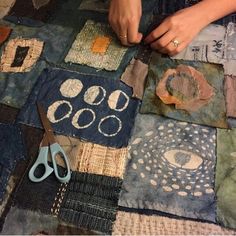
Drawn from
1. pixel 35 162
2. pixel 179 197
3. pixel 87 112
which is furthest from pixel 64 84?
pixel 179 197

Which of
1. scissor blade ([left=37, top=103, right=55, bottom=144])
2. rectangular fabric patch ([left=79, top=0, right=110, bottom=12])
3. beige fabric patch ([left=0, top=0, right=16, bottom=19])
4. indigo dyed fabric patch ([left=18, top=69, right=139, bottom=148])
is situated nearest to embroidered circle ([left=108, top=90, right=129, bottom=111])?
indigo dyed fabric patch ([left=18, top=69, right=139, bottom=148])

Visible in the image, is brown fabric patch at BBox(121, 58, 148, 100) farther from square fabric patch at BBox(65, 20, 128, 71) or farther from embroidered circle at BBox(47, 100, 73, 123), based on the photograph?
embroidered circle at BBox(47, 100, 73, 123)

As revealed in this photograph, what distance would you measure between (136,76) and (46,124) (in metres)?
0.22

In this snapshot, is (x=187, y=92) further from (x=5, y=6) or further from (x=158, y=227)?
(x=5, y=6)

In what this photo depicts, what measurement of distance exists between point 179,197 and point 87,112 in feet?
0.82

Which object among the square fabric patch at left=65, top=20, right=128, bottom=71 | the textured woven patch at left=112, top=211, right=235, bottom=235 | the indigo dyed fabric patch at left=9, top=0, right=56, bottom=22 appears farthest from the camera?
the indigo dyed fabric patch at left=9, top=0, right=56, bottom=22

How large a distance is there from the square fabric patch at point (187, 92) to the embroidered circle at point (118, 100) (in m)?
0.04

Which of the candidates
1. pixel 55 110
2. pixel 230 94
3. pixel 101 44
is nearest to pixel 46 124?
pixel 55 110

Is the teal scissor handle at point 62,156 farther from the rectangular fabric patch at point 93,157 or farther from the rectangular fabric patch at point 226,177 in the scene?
the rectangular fabric patch at point 226,177

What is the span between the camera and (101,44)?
84cm

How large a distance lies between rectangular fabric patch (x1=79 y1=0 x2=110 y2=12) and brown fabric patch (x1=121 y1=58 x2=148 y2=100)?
22cm

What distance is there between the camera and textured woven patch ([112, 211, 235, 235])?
0.58 metres

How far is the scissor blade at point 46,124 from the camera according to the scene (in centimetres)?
67

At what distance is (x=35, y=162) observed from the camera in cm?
65
